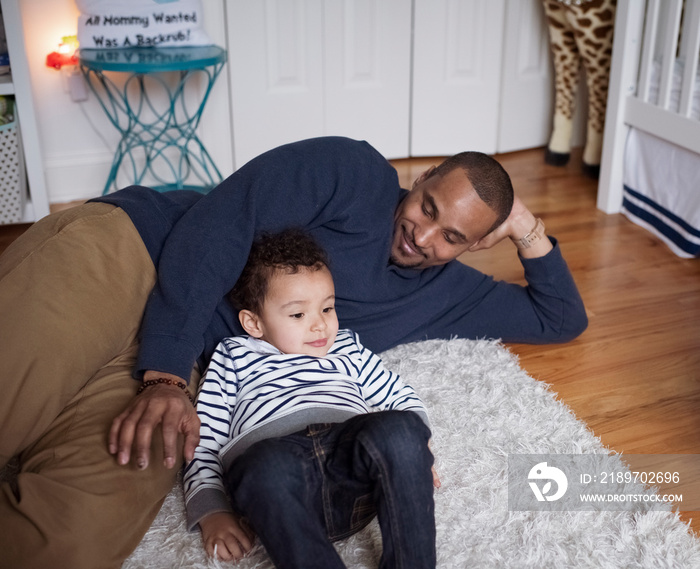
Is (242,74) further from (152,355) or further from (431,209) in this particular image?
(152,355)

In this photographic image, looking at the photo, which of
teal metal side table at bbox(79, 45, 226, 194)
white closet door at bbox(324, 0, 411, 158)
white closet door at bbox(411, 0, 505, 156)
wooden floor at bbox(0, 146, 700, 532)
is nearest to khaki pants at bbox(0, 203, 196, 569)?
wooden floor at bbox(0, 146, 700, 532)

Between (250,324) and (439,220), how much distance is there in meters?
0.47

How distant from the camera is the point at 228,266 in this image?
1432mm

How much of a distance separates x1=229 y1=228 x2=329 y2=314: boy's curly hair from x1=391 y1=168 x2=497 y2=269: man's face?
10.0 inches

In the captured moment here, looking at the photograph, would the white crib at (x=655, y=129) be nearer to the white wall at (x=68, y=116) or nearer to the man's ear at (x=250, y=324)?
the white wall at (x=68, y=116)

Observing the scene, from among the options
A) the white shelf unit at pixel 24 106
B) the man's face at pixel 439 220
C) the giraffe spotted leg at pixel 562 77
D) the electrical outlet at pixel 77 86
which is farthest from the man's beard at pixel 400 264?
the giraffe spotted leg at pixel 562 77

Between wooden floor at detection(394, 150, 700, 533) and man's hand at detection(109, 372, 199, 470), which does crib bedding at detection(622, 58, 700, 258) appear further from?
man's hand at detection(109, 372, 199, 470)

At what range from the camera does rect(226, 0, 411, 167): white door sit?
3070 millimetres

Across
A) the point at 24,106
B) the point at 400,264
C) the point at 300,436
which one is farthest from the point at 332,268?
the point at 24,106

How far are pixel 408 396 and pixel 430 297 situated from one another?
1.36 feet

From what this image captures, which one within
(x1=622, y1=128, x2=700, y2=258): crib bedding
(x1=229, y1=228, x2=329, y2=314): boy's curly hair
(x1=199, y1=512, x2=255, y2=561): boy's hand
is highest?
(x1=229, y1=228, x2=329, y2=314): boy's curly hair

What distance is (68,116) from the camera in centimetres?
294

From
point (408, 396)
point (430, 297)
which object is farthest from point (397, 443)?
point (430, 297)

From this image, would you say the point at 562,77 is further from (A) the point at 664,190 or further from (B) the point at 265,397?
(B) the point at 265,397
